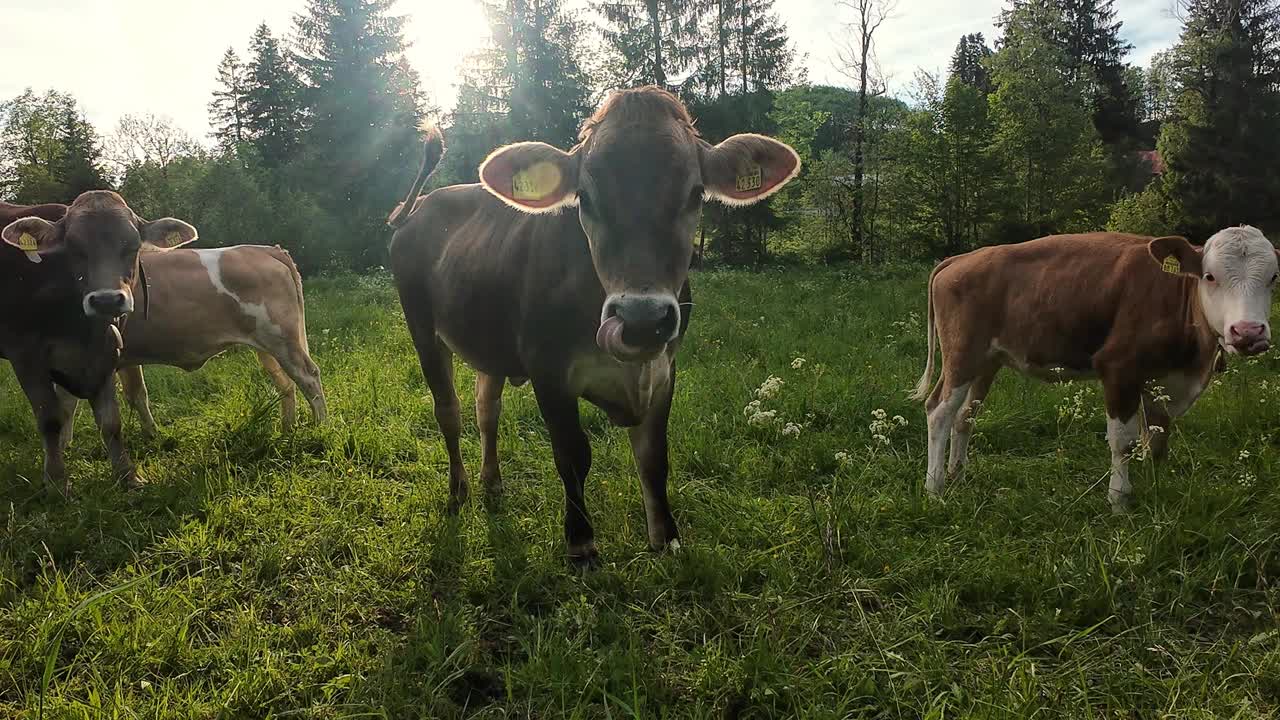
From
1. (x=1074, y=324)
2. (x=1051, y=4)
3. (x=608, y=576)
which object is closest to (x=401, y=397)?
(x=608, y=576)

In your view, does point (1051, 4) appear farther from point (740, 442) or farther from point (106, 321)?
point (106, 321)

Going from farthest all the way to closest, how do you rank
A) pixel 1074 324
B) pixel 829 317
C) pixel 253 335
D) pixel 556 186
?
1. pixel 829 317
2. pixel 253 335
3. pixel 1074 324
4. pixel 556 186

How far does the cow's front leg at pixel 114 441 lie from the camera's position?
170 inches

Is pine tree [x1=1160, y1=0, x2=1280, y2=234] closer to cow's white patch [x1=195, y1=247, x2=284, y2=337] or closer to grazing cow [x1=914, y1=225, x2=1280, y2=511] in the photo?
grazing cow [x1=914, y1=225, x2=1280, y2=511]

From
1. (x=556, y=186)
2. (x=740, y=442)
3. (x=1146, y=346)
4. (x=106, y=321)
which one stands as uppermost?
(x=556, y=186)

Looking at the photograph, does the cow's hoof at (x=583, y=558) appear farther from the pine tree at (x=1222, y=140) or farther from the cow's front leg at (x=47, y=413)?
the pine tree at (x=1222, y=140)

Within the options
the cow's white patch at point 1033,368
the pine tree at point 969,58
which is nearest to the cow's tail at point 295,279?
the cow's white patch at point 1033,368

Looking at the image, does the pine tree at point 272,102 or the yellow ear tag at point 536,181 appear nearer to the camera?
the yellow ear tag at point 536,181

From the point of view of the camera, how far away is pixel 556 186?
2.86 meters

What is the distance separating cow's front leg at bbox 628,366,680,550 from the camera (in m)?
3.22

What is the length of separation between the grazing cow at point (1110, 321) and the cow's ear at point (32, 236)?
5725 mm

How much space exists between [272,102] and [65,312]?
1185 inches

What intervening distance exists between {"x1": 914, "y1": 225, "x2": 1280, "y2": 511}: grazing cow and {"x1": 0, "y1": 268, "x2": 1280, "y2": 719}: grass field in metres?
0.36

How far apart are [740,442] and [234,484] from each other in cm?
333
